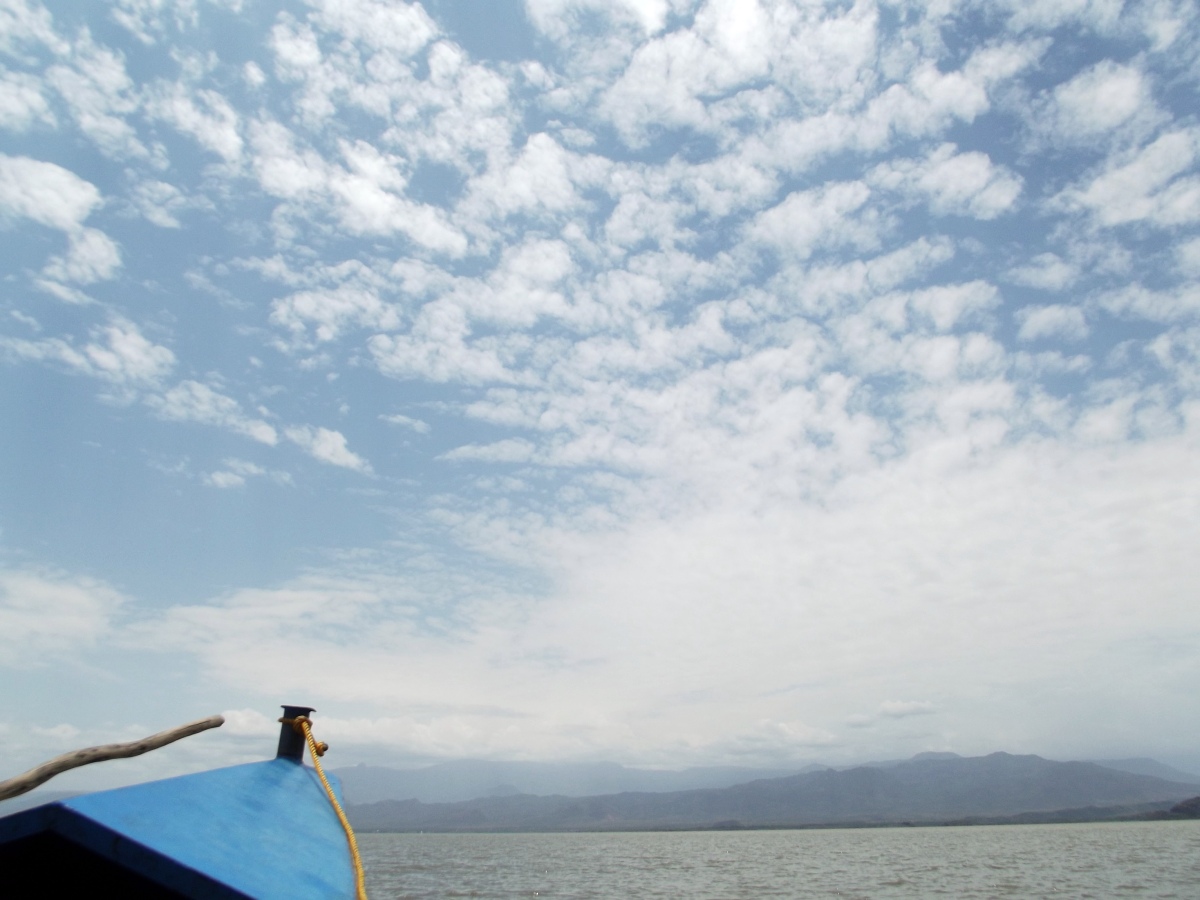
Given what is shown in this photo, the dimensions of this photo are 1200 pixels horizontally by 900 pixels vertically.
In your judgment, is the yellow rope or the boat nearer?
the boat

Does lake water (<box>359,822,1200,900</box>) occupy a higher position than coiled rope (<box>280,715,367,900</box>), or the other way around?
coiled rope (<box>280,715,367,900</box>)

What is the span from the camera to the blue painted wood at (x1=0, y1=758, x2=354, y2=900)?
158 inches

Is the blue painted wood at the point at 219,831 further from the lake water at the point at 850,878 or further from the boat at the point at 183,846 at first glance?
the lake water at the point at 850,878

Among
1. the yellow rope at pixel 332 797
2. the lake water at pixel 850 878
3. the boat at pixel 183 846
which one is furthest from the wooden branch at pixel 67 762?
the lake water at pixel 850 878

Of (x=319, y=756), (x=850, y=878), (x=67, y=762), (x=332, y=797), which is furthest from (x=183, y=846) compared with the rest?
(x=850, y=878)

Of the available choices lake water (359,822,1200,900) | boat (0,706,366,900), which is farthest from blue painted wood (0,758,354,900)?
lake water (359,822,1200,900)

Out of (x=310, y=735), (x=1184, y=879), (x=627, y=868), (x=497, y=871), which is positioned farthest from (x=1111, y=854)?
(x=310, y=735)

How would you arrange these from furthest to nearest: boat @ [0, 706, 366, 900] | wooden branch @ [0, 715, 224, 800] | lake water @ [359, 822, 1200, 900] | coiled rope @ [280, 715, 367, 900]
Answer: lake water @ [359, 822, 1200, 900]
coiled rope @ [280, 715, 367, 900]
wooden branch @ [0, 715, 224, 800]
boat @ [0, 706, 366, 900]

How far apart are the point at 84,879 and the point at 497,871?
349 ft

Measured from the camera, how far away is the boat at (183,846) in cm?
399

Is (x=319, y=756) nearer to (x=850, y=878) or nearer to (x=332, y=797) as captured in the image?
(x=332, y=797)

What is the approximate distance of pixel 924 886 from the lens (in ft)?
201

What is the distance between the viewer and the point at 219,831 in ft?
19.5

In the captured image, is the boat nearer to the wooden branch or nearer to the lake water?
the wooden branch
